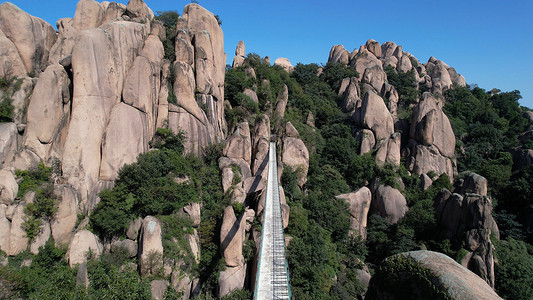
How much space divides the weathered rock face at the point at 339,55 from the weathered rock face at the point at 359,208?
29.5 m

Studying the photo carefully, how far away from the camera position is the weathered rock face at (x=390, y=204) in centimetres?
2494

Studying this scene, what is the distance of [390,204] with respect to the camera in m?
25.3

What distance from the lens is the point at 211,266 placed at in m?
16.6

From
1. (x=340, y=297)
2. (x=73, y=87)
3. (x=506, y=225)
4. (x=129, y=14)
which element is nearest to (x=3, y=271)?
(x=73, y=87)

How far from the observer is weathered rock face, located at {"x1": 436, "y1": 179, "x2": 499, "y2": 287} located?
19.2 metres

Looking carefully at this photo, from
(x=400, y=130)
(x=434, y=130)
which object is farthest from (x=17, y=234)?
(x=400, y=130)

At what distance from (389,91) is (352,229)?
927 inches

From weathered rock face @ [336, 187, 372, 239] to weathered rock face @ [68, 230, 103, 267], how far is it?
17.1 metres

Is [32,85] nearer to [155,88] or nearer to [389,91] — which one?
[155,88]

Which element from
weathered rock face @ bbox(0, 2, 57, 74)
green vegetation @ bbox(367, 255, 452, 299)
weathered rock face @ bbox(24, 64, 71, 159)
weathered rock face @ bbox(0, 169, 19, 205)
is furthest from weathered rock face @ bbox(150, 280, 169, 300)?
weathered rock face @ bbox(0, 2, 57, 74)

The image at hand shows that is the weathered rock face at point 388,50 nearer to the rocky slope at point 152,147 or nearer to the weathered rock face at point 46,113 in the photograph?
the rocky slope at point 152,147

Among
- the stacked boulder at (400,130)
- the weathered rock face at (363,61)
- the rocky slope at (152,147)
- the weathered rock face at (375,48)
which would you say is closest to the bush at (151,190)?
the rocky slope at (152,147)

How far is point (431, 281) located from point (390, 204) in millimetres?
20354

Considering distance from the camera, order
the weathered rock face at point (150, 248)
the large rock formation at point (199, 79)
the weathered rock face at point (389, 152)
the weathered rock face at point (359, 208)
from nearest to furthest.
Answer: the weathered rock face at point (150, 248), the large rock formation at point (199, 79), the weathered rock face at point (359, 208), the weathered rock face at point (389, 152)
